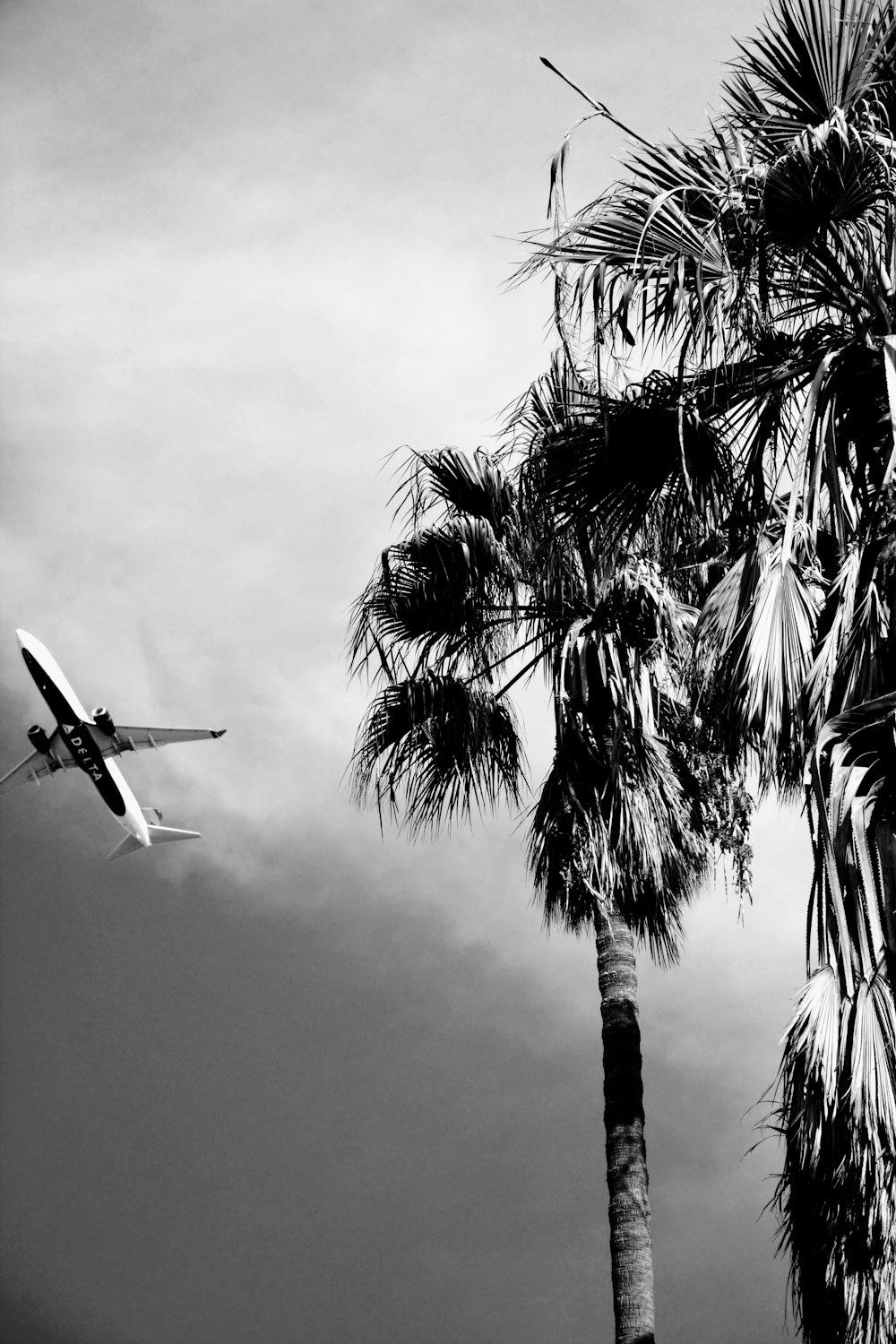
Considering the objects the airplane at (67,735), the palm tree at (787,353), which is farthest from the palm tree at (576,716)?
the airplane at (67,735)

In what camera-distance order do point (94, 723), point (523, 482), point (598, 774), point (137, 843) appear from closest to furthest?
point (523, 482) < point (598, 774) < point (94, 723) < point (137, 843)

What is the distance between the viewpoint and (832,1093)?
180 inches

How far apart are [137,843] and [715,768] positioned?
96.4 ft

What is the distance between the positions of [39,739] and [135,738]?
225cm

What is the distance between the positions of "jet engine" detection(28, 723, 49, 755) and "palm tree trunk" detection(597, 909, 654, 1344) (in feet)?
71.8

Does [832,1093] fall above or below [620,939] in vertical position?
below

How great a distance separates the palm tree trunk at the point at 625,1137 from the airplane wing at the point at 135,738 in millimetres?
20592

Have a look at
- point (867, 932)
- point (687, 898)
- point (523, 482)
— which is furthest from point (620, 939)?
point (867, 932)

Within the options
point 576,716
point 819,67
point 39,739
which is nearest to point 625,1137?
point 576,716

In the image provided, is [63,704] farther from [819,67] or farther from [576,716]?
[819,67]

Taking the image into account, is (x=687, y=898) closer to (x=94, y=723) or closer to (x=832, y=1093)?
(x=832, y=1093)

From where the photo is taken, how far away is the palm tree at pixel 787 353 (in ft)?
18.5

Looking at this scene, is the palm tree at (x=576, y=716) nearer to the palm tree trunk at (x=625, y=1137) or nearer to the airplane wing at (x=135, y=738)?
the palm tree trunk at (x=625, y=1137)

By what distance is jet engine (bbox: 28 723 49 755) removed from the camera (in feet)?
100
